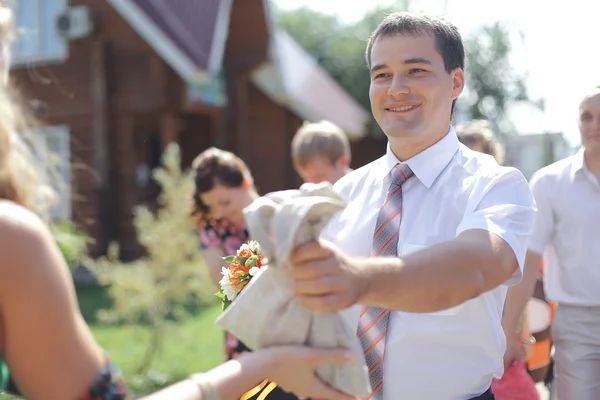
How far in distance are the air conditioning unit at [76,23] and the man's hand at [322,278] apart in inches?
509

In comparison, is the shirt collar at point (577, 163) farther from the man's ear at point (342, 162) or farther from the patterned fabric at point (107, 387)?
the patterned fabric at point (107, 387)

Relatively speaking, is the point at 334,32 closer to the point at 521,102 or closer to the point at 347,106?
the point at 521,102

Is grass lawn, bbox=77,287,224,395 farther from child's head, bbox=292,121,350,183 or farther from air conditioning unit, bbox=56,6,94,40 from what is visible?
air conditioning unit, bbox=56,6,94,40

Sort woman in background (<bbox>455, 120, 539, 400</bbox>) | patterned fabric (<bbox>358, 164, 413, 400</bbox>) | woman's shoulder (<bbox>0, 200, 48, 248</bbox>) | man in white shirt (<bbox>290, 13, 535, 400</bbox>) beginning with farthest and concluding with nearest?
woman in background (<bbox>455, 120, 539, 400</bbox>), patterned fabric (<bbox>358, 164, 413, 400</bbox>), man in white shirt (<bbox>290, 13, 535, 400</bbox>), woman's shoulder (<bbox>0, 200, 48, 248</bbox>)

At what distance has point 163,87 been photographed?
13281mm

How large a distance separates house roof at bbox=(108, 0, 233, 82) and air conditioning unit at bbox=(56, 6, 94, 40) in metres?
0.57

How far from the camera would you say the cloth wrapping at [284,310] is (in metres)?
1.52

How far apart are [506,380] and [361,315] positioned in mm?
1309

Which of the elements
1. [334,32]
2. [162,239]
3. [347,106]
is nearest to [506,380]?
[162,239]

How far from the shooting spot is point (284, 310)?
1.63 meters

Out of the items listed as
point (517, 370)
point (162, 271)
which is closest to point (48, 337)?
point (517, 370)

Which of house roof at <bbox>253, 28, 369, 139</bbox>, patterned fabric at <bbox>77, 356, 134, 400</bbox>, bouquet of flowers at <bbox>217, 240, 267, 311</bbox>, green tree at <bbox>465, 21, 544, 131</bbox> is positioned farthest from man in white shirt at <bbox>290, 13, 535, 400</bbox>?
green tree at <bbox>465, 21, 544, 131</bbox>

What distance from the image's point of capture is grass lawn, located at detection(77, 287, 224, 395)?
7.14 meters

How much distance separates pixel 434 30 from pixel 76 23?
1242 centimetres
